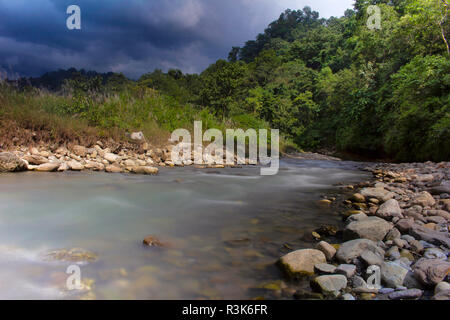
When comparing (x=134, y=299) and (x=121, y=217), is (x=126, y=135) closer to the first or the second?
(x=121, y=217)

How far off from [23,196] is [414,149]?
14229mm

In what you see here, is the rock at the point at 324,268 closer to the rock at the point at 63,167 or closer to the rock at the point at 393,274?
the rock at the point at 393,274

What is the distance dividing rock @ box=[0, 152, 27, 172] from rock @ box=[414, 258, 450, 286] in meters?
6.18

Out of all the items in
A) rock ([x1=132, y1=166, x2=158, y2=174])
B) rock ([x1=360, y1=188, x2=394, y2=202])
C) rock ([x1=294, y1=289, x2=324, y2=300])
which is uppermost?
rock ([x1=132, y1=166, x2=158, y2=174])

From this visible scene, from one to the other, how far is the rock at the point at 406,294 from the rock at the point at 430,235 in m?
0.88

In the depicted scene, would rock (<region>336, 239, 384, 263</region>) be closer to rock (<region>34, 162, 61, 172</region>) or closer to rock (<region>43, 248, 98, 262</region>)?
rock (<region>43, 248, 98, 262</region>)

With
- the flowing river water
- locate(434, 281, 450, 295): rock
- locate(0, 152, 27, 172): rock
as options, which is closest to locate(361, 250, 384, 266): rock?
locate(434, 281, 450, 295): rock

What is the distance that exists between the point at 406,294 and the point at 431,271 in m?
0.26

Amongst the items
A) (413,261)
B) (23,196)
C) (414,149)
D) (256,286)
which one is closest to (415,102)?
(414,149)

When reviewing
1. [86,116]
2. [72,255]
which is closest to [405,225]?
[72,255]

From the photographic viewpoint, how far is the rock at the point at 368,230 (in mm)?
2424

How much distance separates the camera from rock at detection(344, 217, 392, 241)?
2.42 meters

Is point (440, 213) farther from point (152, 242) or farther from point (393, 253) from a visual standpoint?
point (152, 242)

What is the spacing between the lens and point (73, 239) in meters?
2.42
